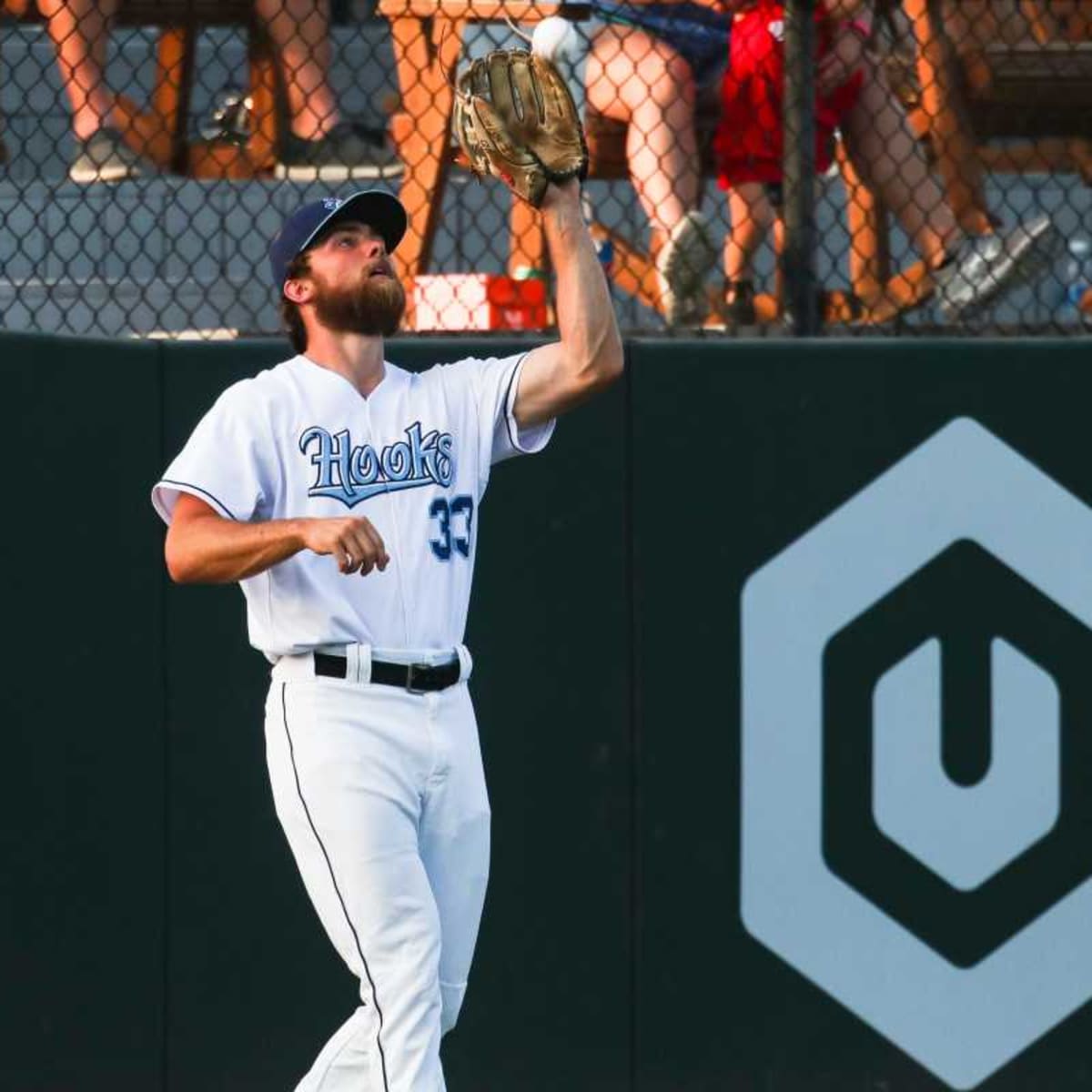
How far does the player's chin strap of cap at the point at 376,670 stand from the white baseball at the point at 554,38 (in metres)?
1.81

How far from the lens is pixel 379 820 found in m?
3.62

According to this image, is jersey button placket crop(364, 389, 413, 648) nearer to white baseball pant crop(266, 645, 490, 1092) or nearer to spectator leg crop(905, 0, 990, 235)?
white baseball pant crop(266, 645, 490, 1092)

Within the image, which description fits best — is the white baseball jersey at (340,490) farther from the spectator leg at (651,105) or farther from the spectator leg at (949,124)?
the spectator leg at (949,124)

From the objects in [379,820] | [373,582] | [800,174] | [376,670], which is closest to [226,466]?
[373,582]

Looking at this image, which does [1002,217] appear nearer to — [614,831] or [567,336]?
[614,831]

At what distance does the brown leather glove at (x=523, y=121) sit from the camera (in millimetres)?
3699

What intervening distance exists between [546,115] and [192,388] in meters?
1.30

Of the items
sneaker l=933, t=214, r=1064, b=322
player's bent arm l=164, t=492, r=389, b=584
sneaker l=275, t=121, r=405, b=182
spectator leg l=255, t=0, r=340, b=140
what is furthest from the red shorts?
player's bent arm l=164, t=492, r=389, b=584

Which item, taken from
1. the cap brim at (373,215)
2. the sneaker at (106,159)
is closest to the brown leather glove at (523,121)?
the cap brim at (373,215)

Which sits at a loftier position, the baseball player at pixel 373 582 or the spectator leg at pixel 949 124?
the spectator leg at pixel 949 124

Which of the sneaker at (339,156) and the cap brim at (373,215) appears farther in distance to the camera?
the sneaker at (339,156)

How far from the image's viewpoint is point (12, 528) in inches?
179

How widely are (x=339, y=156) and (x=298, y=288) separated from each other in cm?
201

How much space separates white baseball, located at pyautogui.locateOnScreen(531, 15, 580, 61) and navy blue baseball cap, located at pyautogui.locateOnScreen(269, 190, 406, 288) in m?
1.22
